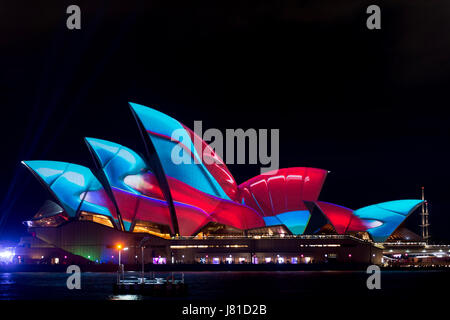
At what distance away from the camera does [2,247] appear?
12031 cm

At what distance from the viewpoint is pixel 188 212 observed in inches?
3297

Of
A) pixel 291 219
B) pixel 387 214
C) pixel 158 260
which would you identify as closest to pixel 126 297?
pixel 158 260

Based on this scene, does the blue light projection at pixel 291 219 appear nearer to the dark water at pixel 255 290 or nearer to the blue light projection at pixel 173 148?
the blue light projection at pixel 173 148

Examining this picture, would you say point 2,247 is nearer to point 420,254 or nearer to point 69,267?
point 69,267

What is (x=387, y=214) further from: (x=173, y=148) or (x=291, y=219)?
(x=173, y=148)

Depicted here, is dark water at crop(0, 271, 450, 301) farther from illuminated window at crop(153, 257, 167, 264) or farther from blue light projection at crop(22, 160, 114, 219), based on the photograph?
illuminated window at crop(153, 257, 167, 264)

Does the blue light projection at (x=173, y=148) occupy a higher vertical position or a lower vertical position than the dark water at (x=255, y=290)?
higher

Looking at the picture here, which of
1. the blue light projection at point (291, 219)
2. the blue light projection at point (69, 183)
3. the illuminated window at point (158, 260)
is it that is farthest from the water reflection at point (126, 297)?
the blue light projection at point (291, 219)

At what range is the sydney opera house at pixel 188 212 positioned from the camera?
80375 mm

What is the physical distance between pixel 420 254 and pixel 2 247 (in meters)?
69.6

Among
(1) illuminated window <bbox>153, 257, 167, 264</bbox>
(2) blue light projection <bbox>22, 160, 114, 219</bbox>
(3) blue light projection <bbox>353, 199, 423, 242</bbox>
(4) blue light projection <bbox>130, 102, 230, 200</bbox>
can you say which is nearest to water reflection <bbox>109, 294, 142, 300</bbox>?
(4) blue light projection <bbox>130, 102, 230, 200</bbox>

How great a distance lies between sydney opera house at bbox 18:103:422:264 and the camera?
80.4 meters

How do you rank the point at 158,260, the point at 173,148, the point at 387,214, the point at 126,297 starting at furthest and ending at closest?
the point at 387,214 → the point at 158,260 → the point at 173,148 → the point at 126,297
